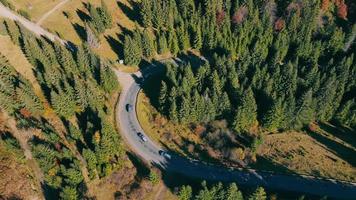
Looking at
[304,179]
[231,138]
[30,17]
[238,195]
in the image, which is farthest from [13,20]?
[304,179]

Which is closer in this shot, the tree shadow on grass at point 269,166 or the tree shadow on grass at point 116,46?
the tree shadow on grass at point 269,166

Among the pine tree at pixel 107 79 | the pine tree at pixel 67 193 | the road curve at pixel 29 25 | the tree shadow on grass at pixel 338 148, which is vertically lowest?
the tree shadow on grass at pixel 338 148

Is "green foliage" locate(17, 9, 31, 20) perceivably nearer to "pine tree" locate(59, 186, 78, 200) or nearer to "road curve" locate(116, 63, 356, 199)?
"road curve" locate(116, 63, 356, 199)

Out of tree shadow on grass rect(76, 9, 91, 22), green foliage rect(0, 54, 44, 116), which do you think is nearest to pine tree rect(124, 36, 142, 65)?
tree shadow on grass rect(76, 9, 91, 22)

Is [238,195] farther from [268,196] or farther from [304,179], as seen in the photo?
[304,179]

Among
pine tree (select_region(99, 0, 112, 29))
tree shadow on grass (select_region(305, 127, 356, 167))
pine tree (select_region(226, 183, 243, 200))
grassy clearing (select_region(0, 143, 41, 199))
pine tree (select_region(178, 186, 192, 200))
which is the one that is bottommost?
tree shadow on grass (select_region(305, 127, 356, 167))

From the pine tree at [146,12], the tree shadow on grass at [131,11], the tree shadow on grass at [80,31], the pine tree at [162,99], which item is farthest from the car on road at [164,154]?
the tree shadow on grass at [131,11]

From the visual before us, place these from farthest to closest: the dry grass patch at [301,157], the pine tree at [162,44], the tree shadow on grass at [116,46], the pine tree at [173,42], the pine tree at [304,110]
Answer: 1. the pine tree at [173,42]
2. the pine tree at [162,44]
3. the tree shadow on grass at [116,46]
4. the pine tree at [304,110]
5. the dry grass patch at [301,157]

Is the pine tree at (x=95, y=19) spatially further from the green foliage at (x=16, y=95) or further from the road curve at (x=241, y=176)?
the road curve at (x=241, y=176)
